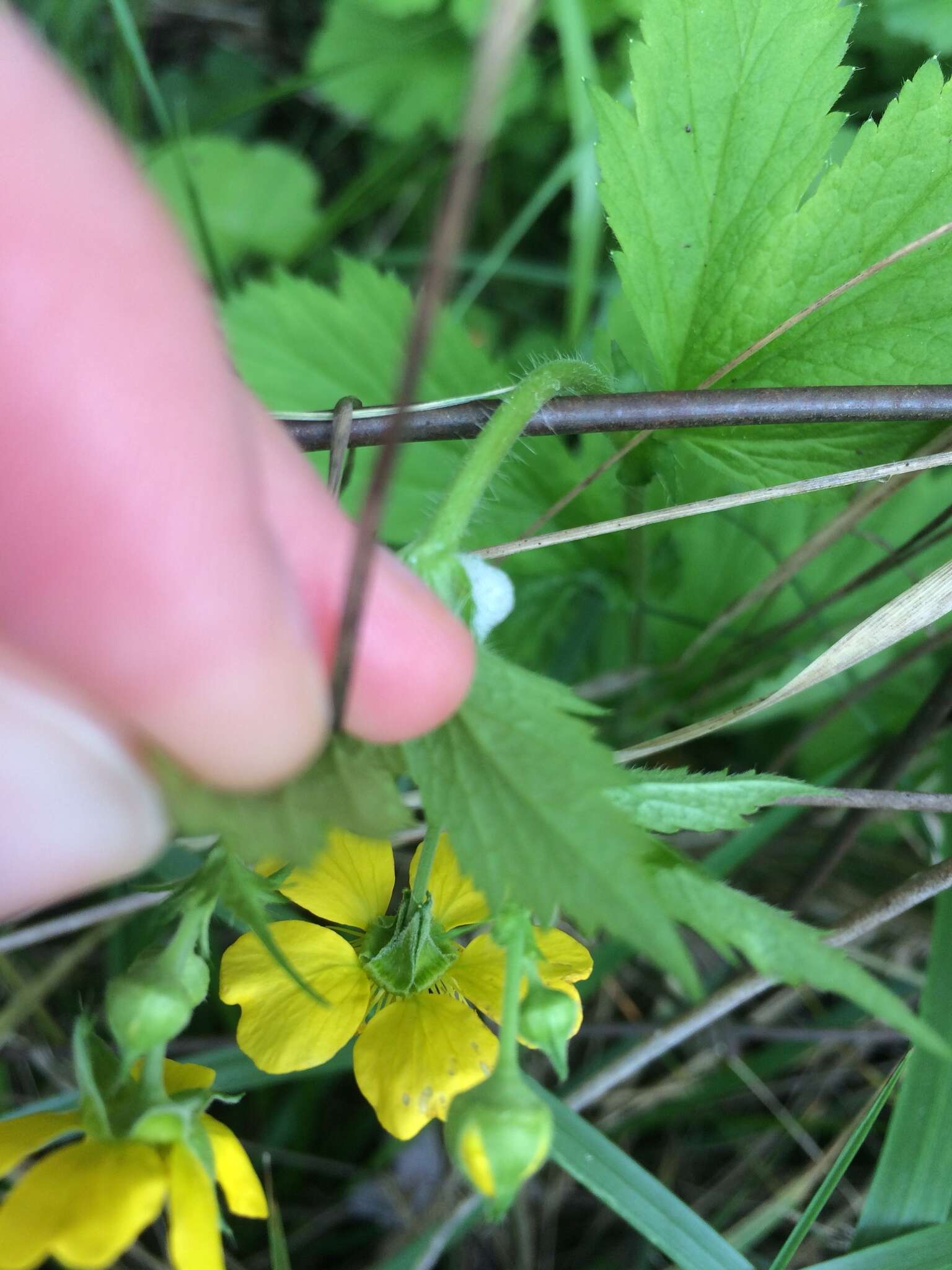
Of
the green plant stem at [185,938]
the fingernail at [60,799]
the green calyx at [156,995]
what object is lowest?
the green calyx at [156,995]

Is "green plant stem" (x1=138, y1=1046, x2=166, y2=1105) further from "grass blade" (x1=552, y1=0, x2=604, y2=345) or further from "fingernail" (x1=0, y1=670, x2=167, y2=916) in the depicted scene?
"grass blade" (x1=552, y1=0, x2=604, y2=345)

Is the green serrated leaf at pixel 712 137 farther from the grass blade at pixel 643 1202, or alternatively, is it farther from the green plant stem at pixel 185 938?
the grass blade at pixel 643 1202

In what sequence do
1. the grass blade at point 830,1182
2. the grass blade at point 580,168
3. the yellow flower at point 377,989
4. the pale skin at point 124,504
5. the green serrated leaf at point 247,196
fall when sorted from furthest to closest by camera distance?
the green serrated leaf at point 247,196 → the grass blade at point 580,168 → the grass blade at point 830,1182 → the yellow flower at point 377,989 → the pale skin at point 124,504

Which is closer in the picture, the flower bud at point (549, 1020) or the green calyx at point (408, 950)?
the flower bud at point (549, 1020)

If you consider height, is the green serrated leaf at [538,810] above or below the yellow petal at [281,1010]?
above

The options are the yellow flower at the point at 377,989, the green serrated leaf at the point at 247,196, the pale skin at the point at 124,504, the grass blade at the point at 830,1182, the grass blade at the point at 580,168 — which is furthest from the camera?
the green serrated leaf at the point at 247,196

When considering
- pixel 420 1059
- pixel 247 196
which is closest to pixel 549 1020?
pixel 420 1059

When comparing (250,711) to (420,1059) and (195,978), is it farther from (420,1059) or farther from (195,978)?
(420,1059)

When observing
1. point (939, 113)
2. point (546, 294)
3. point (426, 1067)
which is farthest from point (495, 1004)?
point (546, 294)

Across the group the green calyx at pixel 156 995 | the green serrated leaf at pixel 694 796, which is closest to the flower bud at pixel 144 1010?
the green calyx at pixel 156 995
